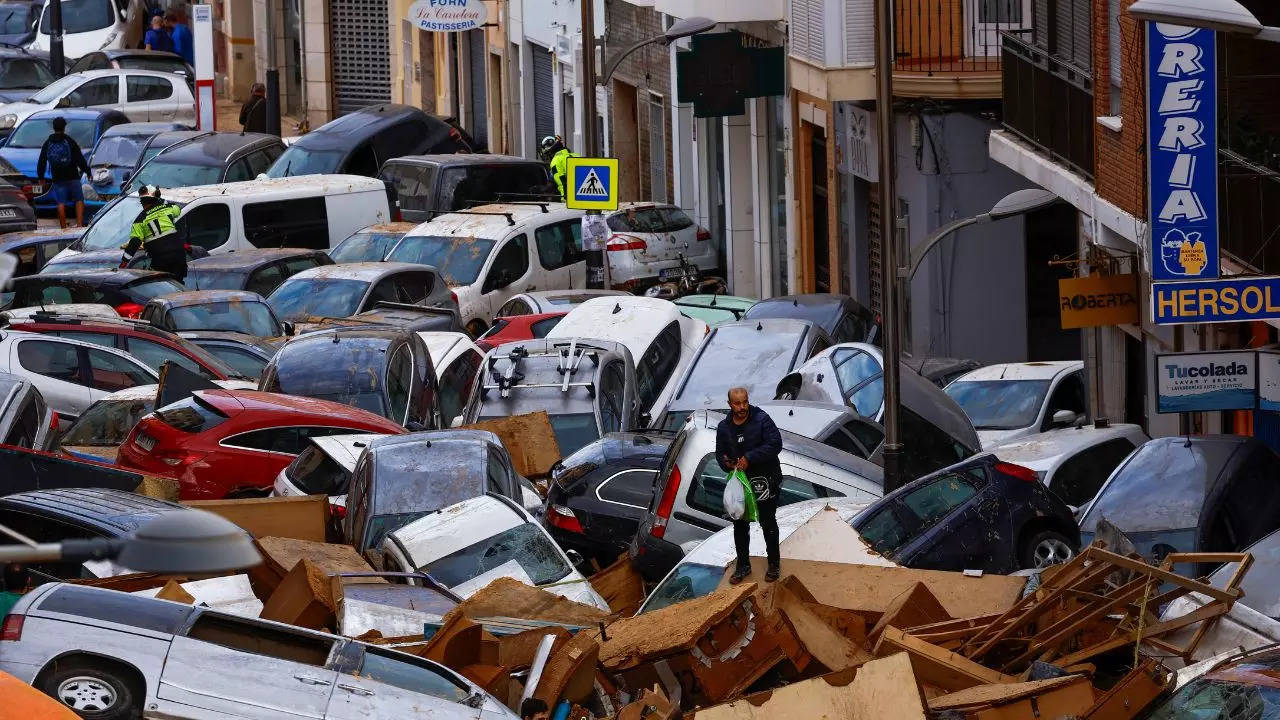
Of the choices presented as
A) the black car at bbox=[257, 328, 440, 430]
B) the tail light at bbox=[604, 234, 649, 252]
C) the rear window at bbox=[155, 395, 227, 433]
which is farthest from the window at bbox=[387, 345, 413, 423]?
the tail light at bbox=[604, 234, 649, 252]

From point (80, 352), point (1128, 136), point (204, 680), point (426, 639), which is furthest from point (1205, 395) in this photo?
point (80, 352)

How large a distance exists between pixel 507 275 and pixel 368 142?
9.19 m

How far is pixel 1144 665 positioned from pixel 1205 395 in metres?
6.57

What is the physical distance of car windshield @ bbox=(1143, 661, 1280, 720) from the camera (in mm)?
8312

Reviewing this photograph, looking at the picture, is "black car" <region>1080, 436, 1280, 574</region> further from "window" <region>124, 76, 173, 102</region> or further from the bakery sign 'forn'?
"window" <region>124, 76, 173, 102</region>

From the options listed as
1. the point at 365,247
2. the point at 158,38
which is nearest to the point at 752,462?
the point at 365,247

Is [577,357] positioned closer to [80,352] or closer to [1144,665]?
[80,352]

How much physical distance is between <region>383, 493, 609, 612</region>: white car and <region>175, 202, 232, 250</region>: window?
15690mm

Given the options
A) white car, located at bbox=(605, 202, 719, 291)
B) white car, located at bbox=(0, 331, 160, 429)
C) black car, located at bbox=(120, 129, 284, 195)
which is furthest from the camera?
black car, located at bbox=(120, 129, 284, 195)

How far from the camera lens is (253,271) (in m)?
25.6

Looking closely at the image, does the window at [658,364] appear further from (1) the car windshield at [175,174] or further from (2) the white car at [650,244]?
(1) the car windshield at [175,174]

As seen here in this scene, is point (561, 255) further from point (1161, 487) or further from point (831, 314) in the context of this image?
point (1161, 487)

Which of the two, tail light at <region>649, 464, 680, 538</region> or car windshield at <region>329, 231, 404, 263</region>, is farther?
car windshield at <region>329, 231, 404, 263</region>

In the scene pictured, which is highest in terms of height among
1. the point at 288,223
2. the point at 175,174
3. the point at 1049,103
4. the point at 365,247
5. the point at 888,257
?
the point at 1049,103
